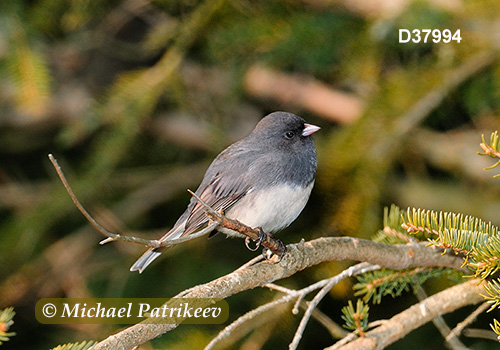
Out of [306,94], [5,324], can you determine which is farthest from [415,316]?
A: [306,94]

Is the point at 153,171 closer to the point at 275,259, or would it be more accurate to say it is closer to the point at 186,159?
the point at 186,159

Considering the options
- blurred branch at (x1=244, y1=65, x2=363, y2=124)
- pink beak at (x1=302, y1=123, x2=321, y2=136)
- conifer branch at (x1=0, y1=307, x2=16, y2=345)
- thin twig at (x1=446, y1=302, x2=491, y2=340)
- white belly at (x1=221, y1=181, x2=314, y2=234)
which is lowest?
thin twig at (x1=446, y1=302, x2=491, y2=340)

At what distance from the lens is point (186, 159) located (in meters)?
3.93

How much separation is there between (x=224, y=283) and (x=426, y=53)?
2064 mm

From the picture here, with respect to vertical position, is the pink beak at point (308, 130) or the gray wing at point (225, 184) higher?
the pink beak at point (308, 130)

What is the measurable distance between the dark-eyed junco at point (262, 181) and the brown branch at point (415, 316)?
2.11 feet

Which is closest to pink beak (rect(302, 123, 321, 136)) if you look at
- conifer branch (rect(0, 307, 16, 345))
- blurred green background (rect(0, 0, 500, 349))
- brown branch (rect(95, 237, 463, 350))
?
blurred green background (rect(0, 0, 500, 349))

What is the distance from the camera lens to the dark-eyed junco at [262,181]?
2207 millimetres

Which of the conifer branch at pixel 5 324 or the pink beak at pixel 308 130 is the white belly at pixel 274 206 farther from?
the conifer branch at pixel 5 324

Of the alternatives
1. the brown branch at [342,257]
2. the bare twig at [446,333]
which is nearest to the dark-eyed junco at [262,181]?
the brown branch at [342,257]

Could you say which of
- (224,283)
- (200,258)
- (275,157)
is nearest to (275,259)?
(224,283)

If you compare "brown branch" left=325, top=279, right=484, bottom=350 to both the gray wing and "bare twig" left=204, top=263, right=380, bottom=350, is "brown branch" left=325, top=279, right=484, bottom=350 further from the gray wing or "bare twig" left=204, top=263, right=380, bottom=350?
the gray wing

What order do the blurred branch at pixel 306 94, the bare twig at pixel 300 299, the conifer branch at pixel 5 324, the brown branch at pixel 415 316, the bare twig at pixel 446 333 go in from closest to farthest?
the conifer branch at pixel 5 324 → the bare twig at pixel 300 299 → the brown branch at pixel 415 316 → the bare twig at pixel 446 333 → the blurred branch at pixel 306 94

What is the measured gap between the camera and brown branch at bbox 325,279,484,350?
5.30 feet
